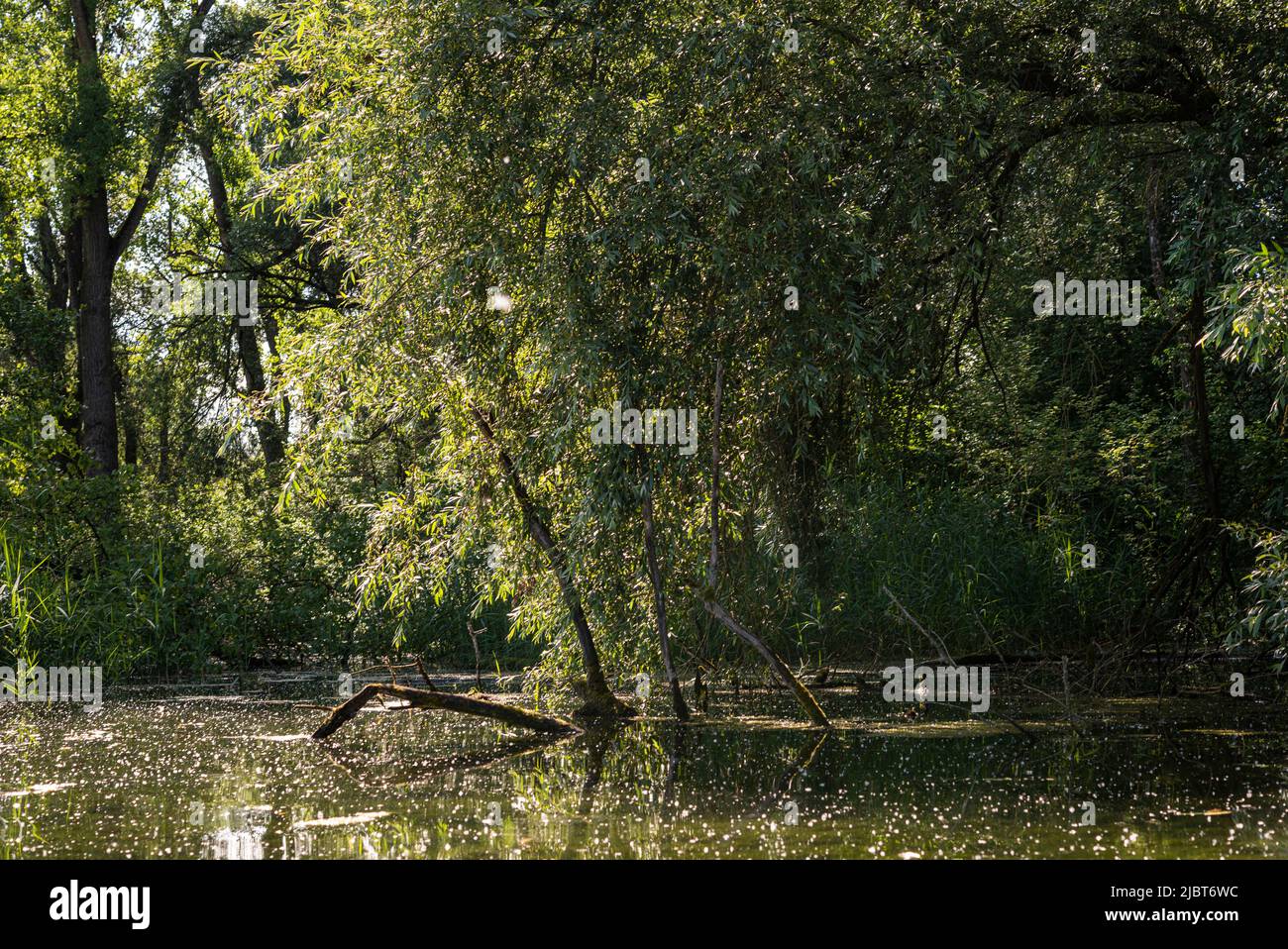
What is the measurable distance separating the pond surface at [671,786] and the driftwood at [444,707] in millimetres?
163

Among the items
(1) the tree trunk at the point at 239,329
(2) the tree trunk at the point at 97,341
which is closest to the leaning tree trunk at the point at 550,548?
(1) the tree trunk at the point at 239,329

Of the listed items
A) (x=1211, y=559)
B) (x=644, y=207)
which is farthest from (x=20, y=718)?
(x=1211, y=559)

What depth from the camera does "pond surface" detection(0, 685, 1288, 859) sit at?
4570 mm

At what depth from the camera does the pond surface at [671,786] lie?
15.0 feet

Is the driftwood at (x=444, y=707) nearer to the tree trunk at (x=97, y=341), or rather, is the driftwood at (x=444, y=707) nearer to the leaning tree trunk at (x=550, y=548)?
the leaning tree trunk at (x=550, y=548)

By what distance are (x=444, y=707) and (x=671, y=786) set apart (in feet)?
6.19

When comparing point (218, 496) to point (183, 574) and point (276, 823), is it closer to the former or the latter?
point (183, 574)

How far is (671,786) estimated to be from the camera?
5.77 meters

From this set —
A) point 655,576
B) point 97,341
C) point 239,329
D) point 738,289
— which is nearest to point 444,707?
point 655,576

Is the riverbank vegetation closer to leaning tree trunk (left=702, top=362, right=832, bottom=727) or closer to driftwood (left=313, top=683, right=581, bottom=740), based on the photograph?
leaning tree trunk (left=702, top=362, right=832, bottom=727)

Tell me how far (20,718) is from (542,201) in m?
4.86

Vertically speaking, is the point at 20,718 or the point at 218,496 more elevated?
the point at 218,496

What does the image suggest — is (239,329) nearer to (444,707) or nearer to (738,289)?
(444,707)

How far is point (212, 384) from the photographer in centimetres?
2128
